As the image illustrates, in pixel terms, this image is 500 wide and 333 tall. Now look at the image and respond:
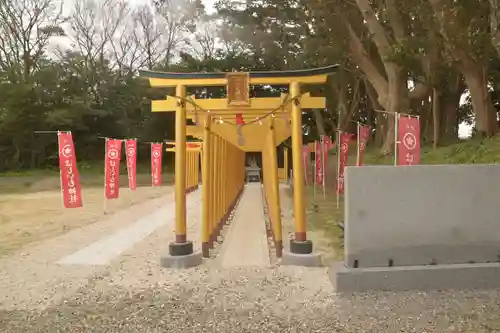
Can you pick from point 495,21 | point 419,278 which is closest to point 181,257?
point 419,278

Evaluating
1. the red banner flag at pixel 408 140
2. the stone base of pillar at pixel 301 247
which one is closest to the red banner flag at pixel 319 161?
the red banner flag at pixel 408 140

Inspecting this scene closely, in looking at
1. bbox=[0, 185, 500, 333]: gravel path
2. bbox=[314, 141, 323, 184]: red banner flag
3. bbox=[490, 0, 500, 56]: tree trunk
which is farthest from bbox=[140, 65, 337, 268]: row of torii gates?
bbox=[314, 141, 323, 184]: red banner flag

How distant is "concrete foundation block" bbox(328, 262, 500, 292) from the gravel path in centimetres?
12

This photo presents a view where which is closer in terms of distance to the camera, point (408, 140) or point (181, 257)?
point (181, 257)

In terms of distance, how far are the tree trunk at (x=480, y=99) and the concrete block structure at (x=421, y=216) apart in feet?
25.9

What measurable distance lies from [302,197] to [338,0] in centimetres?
1132

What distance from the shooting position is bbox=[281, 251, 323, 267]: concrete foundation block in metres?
5.34

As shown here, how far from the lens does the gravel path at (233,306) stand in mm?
3467

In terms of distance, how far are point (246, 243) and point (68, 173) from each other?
524 centimetres

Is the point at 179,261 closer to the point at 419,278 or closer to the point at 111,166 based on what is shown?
the point at 419,278

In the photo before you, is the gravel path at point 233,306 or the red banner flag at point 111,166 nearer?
the gravel path at point 233,306

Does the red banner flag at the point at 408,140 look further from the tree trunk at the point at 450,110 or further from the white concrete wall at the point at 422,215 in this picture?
the tree trunk at the point at 450,110

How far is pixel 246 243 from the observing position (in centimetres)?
709

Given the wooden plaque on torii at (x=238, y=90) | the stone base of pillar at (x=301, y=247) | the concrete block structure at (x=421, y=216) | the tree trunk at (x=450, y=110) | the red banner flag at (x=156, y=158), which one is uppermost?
the tree trunk at (x=450, y=110)
